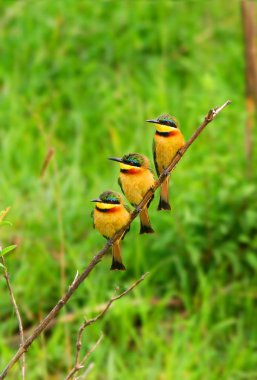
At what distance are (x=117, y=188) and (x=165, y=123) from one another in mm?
2343

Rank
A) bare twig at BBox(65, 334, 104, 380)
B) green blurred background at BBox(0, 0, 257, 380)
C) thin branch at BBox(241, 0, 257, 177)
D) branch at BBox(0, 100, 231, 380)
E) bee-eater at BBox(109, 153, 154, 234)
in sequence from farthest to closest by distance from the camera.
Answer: thin branch at BBox(241, 0, 257, 177) < green blurred background at BBox(0, 0, 257, 380) < bee-eater at BBox(109, 153, 154, 234) < bare twig at BBox(65, 334, 104, 380) < branch at BBox(0, 100, 231, 380)

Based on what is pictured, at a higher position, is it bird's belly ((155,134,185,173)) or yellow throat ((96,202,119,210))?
bird's belly ((155,134,185,173))

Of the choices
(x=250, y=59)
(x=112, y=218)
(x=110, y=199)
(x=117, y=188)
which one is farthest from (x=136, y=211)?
(x=250, y=59)

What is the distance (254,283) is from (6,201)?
4.51ft

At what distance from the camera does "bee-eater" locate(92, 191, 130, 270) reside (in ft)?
6.80

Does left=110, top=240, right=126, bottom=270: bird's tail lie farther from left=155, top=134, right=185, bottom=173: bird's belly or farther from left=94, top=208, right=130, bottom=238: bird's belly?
left=155, top=134, right=185, bottom=173: bird's belly

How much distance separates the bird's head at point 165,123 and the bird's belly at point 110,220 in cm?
23

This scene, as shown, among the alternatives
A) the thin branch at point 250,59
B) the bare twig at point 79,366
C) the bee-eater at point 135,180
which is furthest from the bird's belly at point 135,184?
the thin branch at point 250,59

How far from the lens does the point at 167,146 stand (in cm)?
208

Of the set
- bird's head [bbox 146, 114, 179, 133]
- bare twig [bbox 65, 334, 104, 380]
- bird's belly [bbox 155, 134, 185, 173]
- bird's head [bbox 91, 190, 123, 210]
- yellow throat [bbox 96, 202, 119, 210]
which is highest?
bird's head [bbox 146, 114, 179, 133]

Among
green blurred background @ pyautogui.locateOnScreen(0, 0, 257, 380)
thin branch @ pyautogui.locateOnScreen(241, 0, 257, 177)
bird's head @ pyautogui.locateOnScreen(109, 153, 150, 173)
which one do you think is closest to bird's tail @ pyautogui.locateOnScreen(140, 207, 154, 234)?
bird's head @ pyautogui.locateOnScreen(109, 153, 150, 173)

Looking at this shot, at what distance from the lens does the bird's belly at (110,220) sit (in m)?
2.15

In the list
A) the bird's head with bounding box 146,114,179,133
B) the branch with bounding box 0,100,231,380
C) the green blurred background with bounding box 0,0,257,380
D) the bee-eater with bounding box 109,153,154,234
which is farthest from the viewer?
the green blurred background with bounding box 0,0,257,380

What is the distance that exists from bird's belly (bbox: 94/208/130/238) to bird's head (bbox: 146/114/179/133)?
0.23 meters
